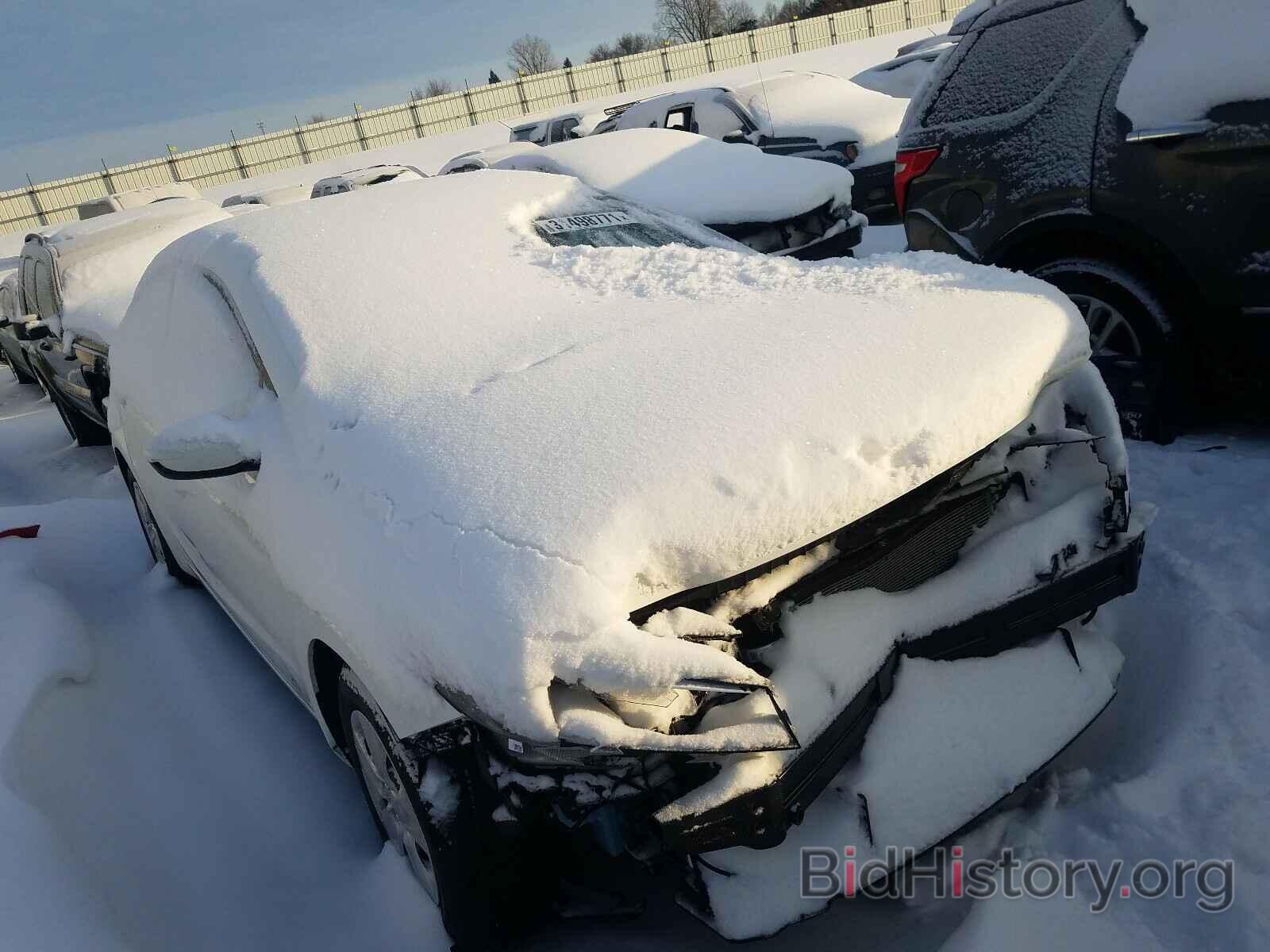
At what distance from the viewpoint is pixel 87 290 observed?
6895 mm

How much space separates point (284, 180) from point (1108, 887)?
35003 mm

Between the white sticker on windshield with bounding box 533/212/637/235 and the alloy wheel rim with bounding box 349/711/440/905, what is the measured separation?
1.84 metres

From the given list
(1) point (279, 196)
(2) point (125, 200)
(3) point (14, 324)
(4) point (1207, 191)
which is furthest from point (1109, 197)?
(1) point (279, 196)

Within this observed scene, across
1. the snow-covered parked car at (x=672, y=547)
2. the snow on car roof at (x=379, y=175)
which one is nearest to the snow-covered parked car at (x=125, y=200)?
the snow on car roof at (x=379, y=175)

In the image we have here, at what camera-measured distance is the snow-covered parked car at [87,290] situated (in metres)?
6.06

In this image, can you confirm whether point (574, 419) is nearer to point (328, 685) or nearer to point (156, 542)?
point (328, 685)

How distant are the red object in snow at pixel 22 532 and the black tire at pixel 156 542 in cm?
47

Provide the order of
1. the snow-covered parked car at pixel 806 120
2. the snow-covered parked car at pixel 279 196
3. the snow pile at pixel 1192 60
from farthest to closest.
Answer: the snow-covered parked car at pixel 279 196 → the snow-covered parked car at pixel 806 120 → the snow pile at pixel 1192 60

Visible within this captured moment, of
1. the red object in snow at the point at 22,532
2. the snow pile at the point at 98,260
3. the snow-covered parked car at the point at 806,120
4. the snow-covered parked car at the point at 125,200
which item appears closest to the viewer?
the red object in snow at the point at 22,532

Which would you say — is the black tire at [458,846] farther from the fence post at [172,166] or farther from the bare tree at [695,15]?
the bare tree at [695,15]

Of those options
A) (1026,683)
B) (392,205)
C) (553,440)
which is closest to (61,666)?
(392,205)

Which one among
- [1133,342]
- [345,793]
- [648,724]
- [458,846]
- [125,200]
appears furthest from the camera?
[125,200]

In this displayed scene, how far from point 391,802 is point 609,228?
6.95ft

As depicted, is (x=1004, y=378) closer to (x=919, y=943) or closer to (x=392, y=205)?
(x=919, y=943)
